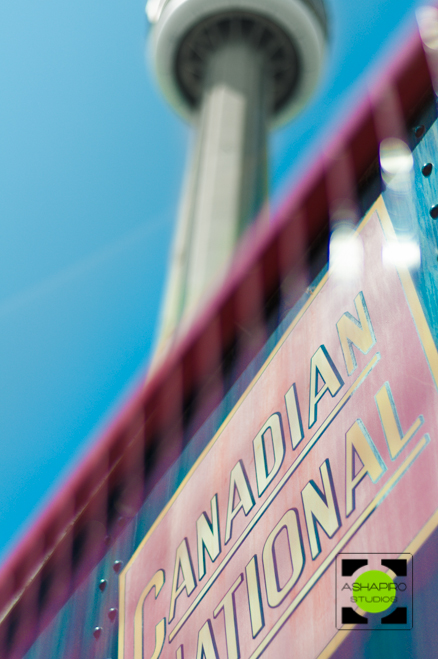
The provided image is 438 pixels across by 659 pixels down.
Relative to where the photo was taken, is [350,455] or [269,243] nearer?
[350,455]

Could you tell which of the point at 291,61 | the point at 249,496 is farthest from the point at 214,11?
the point at 249,496

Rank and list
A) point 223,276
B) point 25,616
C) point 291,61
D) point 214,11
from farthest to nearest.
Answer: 1. point 291,61
2. point 214,11
3. point 25,616
4. point 223,276

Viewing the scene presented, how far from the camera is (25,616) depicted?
14.8 ft

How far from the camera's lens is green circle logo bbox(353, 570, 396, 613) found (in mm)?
2418

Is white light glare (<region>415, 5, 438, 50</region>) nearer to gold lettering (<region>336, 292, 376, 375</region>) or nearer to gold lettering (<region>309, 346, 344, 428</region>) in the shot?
gold lettering (<region>336, 292, 376, 375</region>)

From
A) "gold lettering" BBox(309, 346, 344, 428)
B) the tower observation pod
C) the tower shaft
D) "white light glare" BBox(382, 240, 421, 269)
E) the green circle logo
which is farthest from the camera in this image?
the tower observation pod

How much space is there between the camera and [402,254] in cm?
296

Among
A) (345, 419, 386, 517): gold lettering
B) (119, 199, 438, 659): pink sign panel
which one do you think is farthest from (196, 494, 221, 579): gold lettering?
(345, 419, 386, 517): gold lettering

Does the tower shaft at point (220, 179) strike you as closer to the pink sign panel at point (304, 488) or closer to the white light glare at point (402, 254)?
the pink sign panel at point (304, 488)

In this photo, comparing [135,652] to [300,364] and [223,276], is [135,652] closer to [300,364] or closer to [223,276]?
[300,364]

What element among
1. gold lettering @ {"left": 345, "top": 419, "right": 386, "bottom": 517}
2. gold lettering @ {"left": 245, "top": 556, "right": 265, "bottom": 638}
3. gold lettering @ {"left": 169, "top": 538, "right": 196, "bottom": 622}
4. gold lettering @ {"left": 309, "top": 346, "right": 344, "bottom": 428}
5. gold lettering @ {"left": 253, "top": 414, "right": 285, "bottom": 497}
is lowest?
gold lettering @ {"left": 245, "top": 556, "right": 265, "bottom": 638}

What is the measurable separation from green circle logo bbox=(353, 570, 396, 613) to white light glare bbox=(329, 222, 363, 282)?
55.9 inches

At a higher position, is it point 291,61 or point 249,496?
point 291,61

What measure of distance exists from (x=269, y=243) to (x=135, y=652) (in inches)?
97.5
